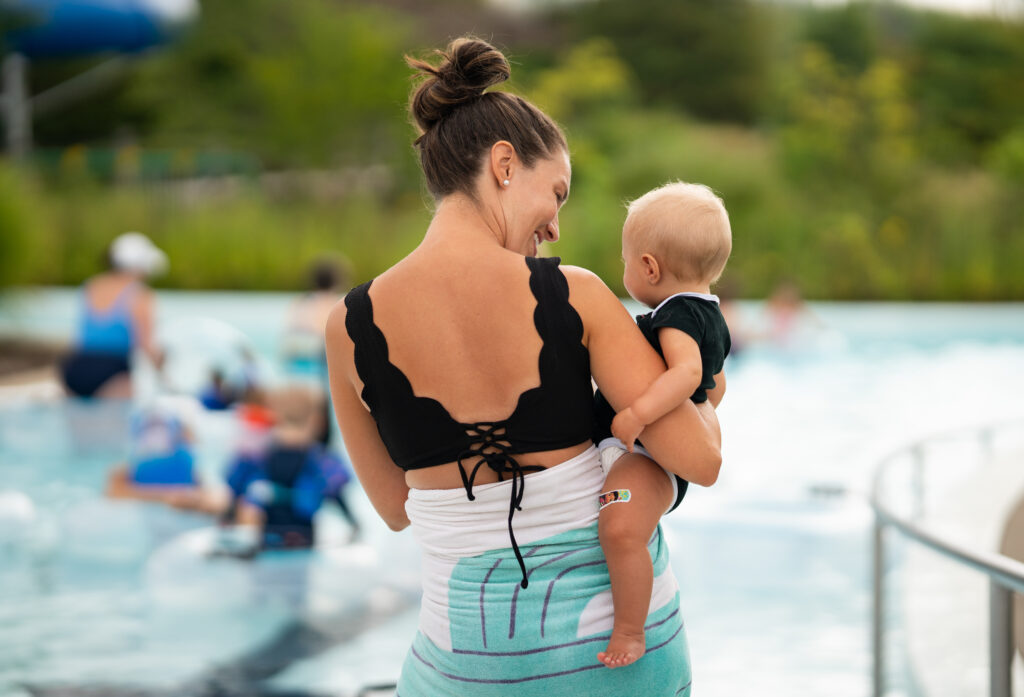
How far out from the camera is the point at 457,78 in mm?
1586

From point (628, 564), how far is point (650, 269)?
50 centimetres

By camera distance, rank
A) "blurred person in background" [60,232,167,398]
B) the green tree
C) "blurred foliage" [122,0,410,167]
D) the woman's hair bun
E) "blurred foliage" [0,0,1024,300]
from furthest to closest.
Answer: the green tree
"blurred foliage" [122,0,410,167]
"blurred foliage" [0,0,1024,300]
"blurred person in background" [60,232,167,398]
the woman's hair bun

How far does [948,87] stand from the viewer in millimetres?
23484

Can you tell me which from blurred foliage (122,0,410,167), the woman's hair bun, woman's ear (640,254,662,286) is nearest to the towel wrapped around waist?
woman's ear (640,254,662,286)

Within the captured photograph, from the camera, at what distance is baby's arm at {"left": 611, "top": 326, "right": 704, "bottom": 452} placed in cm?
150

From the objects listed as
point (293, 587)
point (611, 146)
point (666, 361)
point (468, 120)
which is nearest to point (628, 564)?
point (666, 361)

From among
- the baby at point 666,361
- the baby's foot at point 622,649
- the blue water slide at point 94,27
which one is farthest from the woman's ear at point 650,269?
the blue water slide at point 94,27

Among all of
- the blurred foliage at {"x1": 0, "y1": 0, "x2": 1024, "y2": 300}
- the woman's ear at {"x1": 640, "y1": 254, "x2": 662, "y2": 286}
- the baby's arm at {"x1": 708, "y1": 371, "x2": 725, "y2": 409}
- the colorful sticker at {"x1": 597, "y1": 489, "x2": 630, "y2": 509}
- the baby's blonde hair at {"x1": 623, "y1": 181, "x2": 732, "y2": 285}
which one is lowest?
the colorful sticker at {"x1": 597, "y1": 489, "x2": 630, "y2": 509}

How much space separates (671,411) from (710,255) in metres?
0.34

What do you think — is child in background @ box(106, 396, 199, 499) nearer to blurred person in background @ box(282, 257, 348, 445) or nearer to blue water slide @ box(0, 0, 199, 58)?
blurred person in background @ box(282, 257, 348, 445)

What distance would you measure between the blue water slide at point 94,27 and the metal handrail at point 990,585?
1190cm

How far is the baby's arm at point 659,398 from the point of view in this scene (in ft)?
4.91

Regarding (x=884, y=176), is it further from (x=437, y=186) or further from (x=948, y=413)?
(x=437, y=186)

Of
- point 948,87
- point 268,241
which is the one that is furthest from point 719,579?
point 948,87
